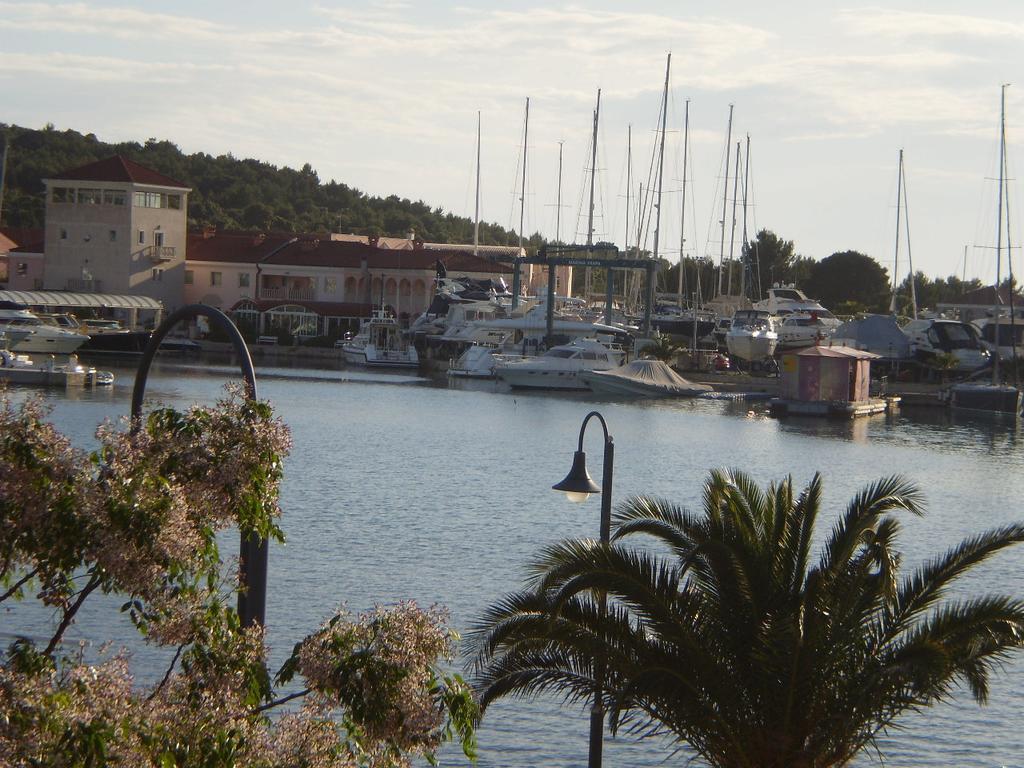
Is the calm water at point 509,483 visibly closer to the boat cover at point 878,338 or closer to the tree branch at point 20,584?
the boat cover at point 878,338

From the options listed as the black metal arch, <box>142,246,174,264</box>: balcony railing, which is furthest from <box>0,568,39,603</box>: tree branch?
<box>142,246,174,264</box>: balcony railing

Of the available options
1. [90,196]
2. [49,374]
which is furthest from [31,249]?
[49,374]

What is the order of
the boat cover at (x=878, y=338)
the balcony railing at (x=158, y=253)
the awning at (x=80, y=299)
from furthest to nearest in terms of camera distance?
the balcony railing at (x=158, y=253)
the awning at (x=80, y=299)
the boat cover at (x=878, y=338)

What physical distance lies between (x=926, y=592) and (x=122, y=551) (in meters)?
8.82

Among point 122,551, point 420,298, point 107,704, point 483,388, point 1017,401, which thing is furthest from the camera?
point 420,298

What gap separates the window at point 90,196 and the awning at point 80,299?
7.10 metres

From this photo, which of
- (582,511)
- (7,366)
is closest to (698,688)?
(582,511)

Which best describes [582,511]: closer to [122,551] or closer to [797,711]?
[797,711]

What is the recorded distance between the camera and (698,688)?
1187cm

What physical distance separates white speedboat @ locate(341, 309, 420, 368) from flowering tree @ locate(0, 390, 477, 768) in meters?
78.3

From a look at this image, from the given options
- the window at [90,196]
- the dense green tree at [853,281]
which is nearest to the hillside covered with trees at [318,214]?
the dense green tree at [853,281]

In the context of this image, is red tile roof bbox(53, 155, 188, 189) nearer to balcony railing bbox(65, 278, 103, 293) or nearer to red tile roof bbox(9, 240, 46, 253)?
red tile roof bbox(9, 240, 46, 253)

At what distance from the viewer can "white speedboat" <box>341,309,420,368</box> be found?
84500 millimetres

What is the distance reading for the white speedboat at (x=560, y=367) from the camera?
68812mm
